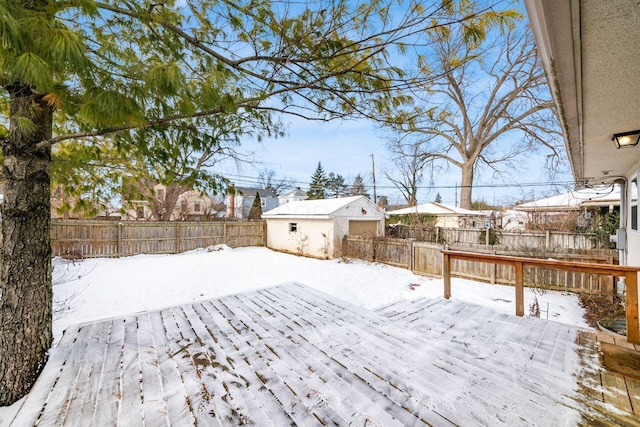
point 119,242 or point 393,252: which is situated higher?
point 119,242

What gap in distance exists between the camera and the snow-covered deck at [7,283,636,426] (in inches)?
71.2

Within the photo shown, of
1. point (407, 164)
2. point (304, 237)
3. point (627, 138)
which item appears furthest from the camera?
point (407, 164)

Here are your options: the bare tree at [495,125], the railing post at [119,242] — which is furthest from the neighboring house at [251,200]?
the bare tree at [495,125]

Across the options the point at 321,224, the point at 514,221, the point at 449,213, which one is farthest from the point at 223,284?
the point at 514,221

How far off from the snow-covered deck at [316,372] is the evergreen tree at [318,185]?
26.6 m

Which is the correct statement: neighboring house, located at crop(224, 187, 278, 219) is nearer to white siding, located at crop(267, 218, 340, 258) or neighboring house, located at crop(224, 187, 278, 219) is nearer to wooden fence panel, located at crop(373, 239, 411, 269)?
white siding, located at crop(267, 218, 340, 258)

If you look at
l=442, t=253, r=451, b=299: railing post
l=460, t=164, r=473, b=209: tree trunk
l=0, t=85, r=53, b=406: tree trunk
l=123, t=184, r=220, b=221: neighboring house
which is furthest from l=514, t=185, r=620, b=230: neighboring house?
l=0, t=85, r=53, b=406: tree trunk

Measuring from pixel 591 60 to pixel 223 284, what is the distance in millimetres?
7603

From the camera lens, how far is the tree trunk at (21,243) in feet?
6.99

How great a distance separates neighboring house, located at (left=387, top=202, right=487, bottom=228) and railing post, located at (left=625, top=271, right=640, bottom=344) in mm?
12772

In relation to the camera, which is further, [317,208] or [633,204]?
[317,208]

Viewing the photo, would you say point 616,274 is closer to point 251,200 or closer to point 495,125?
point 495,125

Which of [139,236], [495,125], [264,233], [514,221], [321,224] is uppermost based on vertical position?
[495,125]

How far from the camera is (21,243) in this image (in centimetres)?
215
